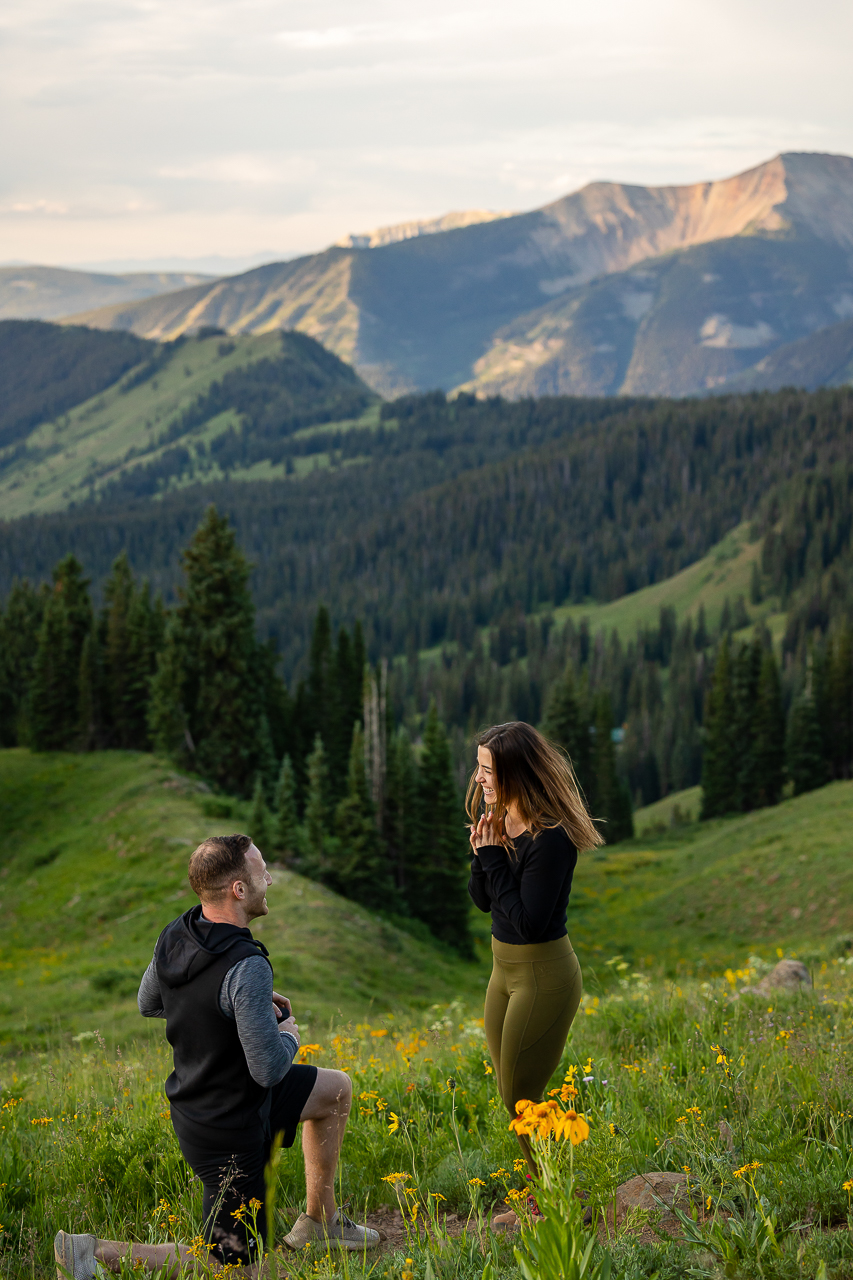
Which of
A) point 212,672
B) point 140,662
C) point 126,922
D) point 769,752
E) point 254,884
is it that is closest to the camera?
point 254,884

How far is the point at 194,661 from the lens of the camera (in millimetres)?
48969

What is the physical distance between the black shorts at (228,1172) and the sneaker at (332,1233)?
223 mm

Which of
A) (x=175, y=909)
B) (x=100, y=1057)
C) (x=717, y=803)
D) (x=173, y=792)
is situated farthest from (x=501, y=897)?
(x=717, y=803)

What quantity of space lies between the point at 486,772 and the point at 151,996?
8.12 feet

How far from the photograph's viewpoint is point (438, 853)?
47125mm

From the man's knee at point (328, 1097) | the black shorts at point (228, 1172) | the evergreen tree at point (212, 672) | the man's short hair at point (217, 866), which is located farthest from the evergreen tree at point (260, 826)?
the man's short hair at point (217, 866)

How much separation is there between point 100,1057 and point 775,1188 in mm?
8850

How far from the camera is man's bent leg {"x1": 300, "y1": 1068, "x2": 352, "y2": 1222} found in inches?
226

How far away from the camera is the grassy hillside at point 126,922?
73.2 ft

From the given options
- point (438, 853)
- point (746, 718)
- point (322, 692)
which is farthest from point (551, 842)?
point (746, 718)

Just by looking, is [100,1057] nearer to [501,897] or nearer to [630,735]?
[501,897]

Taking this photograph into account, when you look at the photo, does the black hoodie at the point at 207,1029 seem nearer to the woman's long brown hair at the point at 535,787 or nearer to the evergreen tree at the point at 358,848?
the woman's long brown hair at the point at 535,787

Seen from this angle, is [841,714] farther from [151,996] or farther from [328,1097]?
[151,996]

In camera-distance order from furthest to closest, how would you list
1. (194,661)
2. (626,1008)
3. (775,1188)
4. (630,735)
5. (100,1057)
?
1. (630,735)
2. (194,661)
3. (100,1057)
4. (626,1008)
5. (775,1188)
